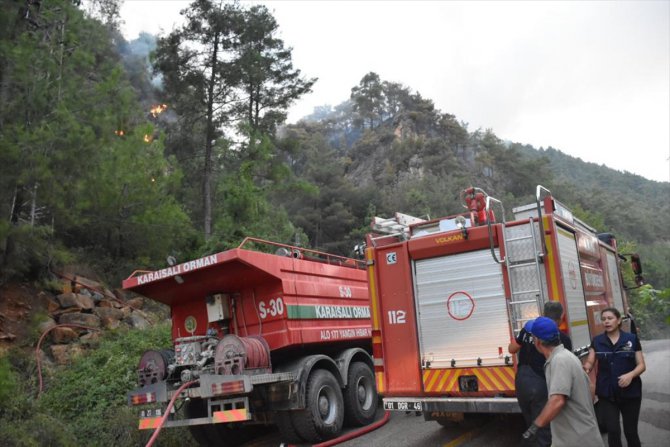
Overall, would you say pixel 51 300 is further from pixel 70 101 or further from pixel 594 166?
pixel 594 166

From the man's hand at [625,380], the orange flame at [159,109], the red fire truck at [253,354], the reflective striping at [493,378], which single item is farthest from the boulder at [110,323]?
the orange flame at [159,109]

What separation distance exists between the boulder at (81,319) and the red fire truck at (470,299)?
314 inches

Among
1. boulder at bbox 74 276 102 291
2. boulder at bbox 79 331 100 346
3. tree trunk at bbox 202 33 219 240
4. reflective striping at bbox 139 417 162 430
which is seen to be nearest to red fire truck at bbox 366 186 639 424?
reflective striping at bbox 139 417 162 430

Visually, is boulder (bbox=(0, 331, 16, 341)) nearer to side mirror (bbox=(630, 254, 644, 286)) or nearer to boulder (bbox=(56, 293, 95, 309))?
boulder (bbox=(56, 293, 95, 309))

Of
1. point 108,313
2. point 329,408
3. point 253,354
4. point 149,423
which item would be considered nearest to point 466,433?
point 329,408

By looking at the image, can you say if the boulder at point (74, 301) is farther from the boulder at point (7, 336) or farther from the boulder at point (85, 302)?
the boulder at point (7, 336)

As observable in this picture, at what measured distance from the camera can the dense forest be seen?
389 inches

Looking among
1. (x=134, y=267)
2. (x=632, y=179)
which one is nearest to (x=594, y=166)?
(x=632, y=179)

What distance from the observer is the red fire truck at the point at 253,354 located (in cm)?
650

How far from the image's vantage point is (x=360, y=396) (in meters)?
8.44

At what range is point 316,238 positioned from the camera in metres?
33.1

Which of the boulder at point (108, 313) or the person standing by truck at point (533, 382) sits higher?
the boulder at point (108, 313)

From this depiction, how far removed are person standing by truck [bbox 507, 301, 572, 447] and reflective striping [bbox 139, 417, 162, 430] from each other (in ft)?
14.1

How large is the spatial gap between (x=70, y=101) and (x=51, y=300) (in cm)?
448
